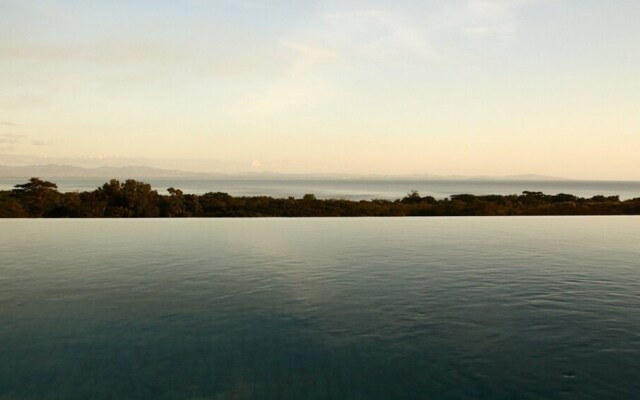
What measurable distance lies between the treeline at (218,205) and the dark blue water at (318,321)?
9.36m

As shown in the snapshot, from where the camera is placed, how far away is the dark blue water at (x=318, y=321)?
4855mm

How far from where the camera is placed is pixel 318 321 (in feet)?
22.3

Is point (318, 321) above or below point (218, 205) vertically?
below

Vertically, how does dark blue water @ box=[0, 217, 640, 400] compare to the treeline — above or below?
below

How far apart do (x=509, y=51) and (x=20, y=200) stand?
2383 cm

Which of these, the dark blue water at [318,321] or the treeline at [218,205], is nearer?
the dark blue water at [318,321]

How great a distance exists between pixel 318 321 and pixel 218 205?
1856 cm

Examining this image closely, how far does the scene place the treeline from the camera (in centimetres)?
2239

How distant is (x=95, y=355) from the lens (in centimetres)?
549

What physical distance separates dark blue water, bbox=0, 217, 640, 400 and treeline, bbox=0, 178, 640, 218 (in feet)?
30.7

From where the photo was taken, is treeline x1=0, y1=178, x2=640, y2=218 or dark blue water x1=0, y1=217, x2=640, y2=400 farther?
treeline x1=0, y1=178, x2=640, y2=218

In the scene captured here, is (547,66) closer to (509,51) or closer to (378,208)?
(509,51)

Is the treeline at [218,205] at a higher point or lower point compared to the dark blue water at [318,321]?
higher

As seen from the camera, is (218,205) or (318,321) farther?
(218,205)
